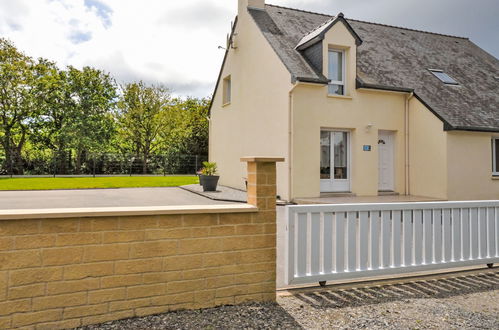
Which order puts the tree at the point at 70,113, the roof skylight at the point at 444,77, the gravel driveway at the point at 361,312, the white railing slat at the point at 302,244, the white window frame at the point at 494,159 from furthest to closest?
the tree at the point at 70,113, the roof skylight at the point at 444,77, the white window frame at the point at 494,159, the white railing slat at the point at 302,244, the gravel driveway at the point at 361,312

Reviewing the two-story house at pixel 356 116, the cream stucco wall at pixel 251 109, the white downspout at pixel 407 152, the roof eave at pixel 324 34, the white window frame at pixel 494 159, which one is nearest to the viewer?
the two-story house at pixel 356 116

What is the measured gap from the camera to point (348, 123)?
13.0 m

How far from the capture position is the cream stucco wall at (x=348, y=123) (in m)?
12.3

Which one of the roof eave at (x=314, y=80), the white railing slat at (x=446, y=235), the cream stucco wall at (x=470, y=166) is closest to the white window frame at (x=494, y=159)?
the cream stucco wall at (x=470, y=166)

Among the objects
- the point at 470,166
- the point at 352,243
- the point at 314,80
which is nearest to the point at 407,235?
the point at 352,243

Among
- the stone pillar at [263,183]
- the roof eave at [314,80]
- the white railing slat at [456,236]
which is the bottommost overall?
the white railing slat at [456,236]

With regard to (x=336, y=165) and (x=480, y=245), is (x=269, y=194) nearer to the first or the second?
(x=480, y=245)

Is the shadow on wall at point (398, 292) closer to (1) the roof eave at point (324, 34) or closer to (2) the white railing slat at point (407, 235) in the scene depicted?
(2) the white railing slat at point (407, 235)

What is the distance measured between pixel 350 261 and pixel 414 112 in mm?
11503

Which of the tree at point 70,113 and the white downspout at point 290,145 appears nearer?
the white downspout at point 290,145

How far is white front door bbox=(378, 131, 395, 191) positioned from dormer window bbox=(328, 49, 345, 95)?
8.54 feet

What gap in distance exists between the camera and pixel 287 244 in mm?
3801

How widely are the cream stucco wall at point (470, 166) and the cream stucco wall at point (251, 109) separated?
5992mm

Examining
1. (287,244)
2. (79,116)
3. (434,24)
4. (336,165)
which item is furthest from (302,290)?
(79,116)
